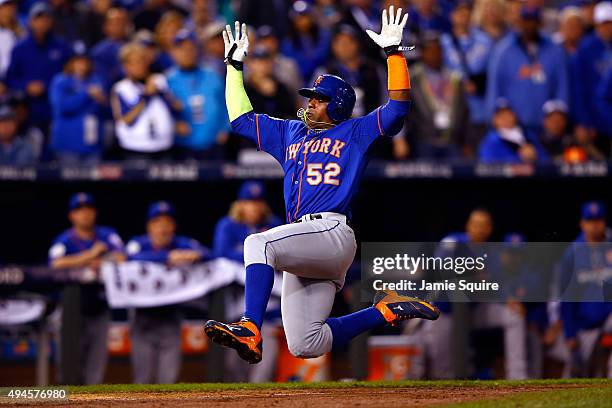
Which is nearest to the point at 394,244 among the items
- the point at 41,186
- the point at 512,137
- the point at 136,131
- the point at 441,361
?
the point at 441,361

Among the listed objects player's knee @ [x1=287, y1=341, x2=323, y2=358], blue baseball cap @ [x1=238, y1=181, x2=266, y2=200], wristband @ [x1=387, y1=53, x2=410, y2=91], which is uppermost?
wristband @ [x1=387, y1=53, x2=410, y2=91]

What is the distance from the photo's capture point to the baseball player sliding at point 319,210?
575cm

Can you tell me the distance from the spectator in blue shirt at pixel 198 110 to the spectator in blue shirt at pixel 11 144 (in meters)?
1.26

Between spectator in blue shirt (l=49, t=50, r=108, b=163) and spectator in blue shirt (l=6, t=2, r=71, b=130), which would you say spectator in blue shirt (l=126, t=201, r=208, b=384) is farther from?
spectator in blue shirt (l=6, t=2, r=71, b=130)

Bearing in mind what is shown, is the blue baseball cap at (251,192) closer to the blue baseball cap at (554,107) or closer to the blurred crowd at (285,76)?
the blurred crowd at (285,76)

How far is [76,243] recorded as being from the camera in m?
9.48

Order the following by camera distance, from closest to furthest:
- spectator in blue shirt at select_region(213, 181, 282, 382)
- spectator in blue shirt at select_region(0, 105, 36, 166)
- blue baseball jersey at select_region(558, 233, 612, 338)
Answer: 1. blue baseball jersey at select_region(558, 233, 612, 338)
2. spectator in blue shirt at select_region(213, 181, 282, 382)
3. spectator in blue shirt at select_region(0, 105, 36, 166)

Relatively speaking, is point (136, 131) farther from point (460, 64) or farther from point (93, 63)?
point (460, 64)

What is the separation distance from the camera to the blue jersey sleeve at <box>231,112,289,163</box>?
638cm

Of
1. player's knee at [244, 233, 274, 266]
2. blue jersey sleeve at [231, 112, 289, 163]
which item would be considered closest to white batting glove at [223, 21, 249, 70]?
blue jersey sleeve at [231, 112, 289, 163]

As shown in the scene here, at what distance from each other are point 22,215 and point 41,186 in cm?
41

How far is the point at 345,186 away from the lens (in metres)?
6.01

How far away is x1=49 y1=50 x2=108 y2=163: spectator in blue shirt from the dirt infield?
354cm

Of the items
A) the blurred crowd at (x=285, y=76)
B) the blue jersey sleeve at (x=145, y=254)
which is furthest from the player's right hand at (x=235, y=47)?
the blurred crowd at (x=285, y=76)
